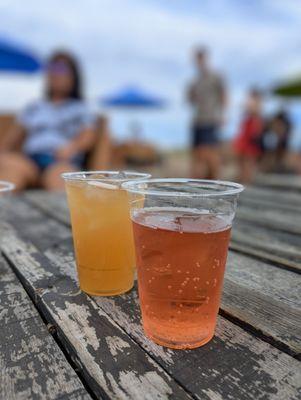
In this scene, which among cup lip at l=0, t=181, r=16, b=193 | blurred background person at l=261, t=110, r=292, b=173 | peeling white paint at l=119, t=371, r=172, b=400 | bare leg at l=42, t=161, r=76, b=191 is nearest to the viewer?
peeling white paint at l=119, t=371, r=172, b=400

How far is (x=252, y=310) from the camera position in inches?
32.0

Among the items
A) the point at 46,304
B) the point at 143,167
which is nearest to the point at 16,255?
the point at 46,304

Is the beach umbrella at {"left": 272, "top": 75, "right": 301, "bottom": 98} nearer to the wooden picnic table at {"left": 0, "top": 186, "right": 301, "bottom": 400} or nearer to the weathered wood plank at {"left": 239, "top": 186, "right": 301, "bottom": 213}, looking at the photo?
the weathered wood plank at {"left": 239, "top": 186, "right": 301, "bottom": 213}

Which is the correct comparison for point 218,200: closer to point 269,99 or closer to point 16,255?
point 16,255

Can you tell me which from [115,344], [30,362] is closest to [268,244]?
[115,344]

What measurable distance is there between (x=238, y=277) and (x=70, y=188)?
1.60 ft

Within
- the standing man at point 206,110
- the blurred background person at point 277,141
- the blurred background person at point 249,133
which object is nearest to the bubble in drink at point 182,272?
the standing man at point 206,110

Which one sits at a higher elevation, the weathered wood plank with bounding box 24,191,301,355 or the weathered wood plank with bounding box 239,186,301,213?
the weathered wood plank with bounding box 24,191,301,355

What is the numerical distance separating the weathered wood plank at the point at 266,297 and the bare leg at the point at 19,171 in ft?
6.08

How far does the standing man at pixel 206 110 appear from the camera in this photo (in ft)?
18.4

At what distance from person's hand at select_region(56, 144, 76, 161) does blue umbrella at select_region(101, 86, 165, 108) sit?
9013 millimetres

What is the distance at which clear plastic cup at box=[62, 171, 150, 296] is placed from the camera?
2.83 feet

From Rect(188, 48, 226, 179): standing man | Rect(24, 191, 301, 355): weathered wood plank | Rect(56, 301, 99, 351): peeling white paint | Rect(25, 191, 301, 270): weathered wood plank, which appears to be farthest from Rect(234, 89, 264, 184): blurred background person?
Rect(56, 301, 99, 351): peeling white paint

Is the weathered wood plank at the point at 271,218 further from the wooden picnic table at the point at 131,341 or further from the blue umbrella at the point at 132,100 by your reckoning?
the blue umbrella at the point at 132,100
